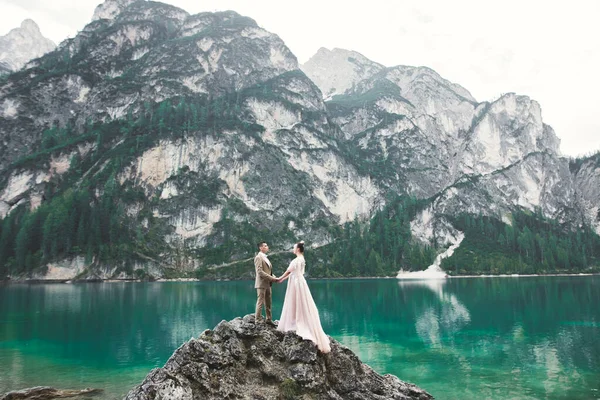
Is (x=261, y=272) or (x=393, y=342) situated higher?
(x=261, y=272)

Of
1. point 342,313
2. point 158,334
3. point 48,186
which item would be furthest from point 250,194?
point 158,334

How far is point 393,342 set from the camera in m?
38.2

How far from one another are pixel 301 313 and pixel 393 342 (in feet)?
89.4

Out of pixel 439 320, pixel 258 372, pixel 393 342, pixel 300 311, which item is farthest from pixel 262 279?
pixel 439 320

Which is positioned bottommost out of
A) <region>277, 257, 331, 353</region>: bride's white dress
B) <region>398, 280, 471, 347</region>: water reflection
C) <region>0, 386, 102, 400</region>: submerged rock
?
<region>398, 280, 471, 347</region>: water reflection

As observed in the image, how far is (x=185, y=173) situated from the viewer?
184250mm

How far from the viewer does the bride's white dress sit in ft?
46.1

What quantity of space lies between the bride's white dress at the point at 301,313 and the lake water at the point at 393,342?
41.8ft

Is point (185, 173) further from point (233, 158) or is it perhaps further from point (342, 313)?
point (342, 313)

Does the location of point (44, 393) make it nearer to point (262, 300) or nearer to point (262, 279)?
point (262, 300)

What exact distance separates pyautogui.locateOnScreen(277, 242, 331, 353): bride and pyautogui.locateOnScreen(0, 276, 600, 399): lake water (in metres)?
12.8

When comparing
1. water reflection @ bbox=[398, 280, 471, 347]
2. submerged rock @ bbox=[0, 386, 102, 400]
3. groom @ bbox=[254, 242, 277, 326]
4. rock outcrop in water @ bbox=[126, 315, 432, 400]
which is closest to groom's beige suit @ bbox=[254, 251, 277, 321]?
groom @ bbox=[254, 242, 277, 326]

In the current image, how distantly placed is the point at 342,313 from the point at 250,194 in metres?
137

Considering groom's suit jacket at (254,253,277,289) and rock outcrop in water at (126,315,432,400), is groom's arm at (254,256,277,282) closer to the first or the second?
groom's suit jacket at (254,253,277,289)
